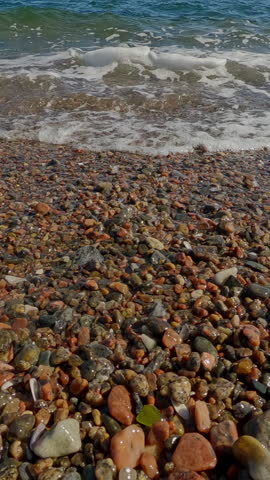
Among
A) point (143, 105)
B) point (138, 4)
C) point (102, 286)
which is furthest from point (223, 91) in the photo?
point (138, 4)

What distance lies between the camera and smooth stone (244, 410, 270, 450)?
7.50ft

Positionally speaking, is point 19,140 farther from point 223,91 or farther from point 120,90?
point 223,91

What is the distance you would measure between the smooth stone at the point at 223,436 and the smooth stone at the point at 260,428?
0.08 m

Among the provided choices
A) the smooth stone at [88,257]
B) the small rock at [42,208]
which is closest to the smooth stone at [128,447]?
the smooth stone at [88,257]

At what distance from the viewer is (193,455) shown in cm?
226

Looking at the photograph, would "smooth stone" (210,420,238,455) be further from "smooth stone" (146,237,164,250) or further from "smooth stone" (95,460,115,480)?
"smooth stone" (146,237,164,250)

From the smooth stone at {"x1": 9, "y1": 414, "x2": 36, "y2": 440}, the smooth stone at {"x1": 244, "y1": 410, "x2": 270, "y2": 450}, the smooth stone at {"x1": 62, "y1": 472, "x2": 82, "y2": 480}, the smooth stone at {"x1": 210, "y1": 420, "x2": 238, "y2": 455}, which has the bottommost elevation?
the smooth stone at {"x1": 62, "y1": 472, "x2": 82, "y2": 480}

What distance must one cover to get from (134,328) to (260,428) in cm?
116

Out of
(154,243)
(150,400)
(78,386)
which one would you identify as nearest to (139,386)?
(150,400)

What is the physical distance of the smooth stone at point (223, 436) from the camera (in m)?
2.31

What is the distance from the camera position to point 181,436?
2.38 metres

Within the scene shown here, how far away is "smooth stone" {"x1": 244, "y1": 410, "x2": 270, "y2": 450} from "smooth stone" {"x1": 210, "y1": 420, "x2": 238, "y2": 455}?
81mm

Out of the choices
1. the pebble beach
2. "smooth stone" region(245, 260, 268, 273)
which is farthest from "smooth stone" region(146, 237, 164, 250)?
"smooth stone" region(245, 260, 268, 273)

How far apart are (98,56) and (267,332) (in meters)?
10.5
